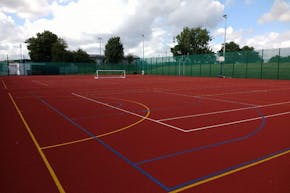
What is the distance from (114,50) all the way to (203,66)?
30109 millimetres

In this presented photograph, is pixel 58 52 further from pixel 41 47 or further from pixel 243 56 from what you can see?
pixel 243 56

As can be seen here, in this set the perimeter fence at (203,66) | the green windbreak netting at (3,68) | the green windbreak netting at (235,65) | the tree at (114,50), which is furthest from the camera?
the tree at (114,50)

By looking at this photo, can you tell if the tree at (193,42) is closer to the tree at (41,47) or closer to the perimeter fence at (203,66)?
the perimeter fence at (203,66)

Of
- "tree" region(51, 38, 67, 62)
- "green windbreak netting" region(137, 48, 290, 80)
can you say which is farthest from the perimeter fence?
"tree" region(51, 38, 67, 62)

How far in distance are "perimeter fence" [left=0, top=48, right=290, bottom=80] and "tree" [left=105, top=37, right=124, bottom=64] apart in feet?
27.7

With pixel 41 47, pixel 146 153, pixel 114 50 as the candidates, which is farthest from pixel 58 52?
pixel 146 153

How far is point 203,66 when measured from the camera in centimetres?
4003

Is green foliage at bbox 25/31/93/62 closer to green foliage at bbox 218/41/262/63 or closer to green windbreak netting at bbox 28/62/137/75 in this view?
green windbreak netting at bbox 28/62/137/75

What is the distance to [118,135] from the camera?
5.79 m

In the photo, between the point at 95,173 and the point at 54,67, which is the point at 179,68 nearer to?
the point at 54,67

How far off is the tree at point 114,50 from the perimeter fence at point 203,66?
8.44m

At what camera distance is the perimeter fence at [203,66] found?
3086 cm

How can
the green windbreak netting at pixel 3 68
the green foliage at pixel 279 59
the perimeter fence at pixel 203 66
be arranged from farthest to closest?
the green windbreak netting at pixel 3 68 < the perimeter fence at pixel 203 66 < the green foliage at pixel 279 59

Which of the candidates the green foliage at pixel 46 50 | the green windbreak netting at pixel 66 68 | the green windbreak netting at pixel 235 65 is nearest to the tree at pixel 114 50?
the green windbreak netting at pixel 66 68
